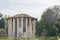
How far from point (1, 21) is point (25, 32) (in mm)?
17715

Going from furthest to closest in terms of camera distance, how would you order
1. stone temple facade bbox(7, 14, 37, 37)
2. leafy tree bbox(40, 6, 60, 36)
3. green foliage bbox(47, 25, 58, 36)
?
leafy tree bbox(40, 6, 60, 36) < stone temple facade bbox(7, 14, 37, 37) < green foliage bbox(47, 25, 58, 36)

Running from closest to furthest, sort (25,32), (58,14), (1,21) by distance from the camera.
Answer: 1. (25,32)
2. (58,14)
3. (1,21)

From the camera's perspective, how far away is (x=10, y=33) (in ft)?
168

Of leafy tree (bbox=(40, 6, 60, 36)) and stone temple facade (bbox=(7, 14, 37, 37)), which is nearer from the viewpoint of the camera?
stone temple facade (bbox=(7, 14, 37, 37))

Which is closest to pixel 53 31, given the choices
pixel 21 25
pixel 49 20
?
pixel 49 20

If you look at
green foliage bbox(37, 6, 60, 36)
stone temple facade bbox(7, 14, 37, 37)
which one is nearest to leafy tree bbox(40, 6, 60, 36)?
green foliage bbox(37, 6, 60, 36)

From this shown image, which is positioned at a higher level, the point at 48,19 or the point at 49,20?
the point at 48,19

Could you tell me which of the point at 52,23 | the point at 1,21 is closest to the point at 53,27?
the point at 52,23

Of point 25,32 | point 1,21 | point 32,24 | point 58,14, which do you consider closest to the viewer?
point 25,32

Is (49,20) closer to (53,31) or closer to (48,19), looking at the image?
(48,19)

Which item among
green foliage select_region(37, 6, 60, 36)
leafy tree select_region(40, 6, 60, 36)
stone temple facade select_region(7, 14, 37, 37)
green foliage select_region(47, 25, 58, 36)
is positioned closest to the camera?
green foliage select_region(47, 25, 58, 36)

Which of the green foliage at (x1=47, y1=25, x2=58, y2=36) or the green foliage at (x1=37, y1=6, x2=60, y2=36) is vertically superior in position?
the green foliage at (x1=37, y1=6, x2=60, y2=36)

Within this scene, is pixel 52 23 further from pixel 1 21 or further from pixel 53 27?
pixel 1 21

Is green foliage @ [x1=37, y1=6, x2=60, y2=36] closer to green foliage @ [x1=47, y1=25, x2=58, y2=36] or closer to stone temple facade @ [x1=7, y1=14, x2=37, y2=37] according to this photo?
green foliage @ [x1=47, y1=25, x2=58, y2=36]
